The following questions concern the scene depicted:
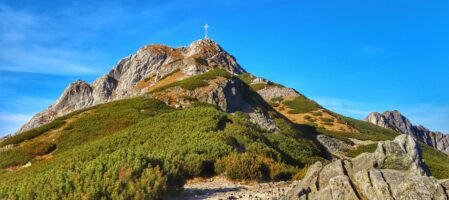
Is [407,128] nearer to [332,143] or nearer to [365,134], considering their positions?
[365,134]

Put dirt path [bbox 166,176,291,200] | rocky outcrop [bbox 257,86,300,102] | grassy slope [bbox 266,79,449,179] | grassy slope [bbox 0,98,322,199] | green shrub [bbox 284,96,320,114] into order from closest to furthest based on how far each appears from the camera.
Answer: grassy slope [bbox 0,98,322,199] → dirt path [bbox 166,176,291,200] → grassy slope [bbox 266,79,449,179] → green shrub [bbox 284,96,320,114] → rocky outcrop [bbox 257,86,300,102]

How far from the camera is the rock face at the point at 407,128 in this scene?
11631 cm

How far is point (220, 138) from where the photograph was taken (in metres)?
22.5

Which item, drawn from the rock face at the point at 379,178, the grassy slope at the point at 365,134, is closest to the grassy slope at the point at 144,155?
the rock face at the point at 379,178

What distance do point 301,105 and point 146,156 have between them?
8198cm

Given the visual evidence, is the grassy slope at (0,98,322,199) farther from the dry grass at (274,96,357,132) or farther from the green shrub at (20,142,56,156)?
the dry grass at (274,96,357,132)

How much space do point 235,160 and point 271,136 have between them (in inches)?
689

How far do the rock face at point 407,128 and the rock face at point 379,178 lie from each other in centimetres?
11158

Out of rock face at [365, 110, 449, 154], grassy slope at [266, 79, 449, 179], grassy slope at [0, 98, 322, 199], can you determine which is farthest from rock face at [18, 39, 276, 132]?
grassy slope at [0, 98, 322, 199]

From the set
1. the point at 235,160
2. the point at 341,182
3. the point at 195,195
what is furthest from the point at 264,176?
the point at 341,182

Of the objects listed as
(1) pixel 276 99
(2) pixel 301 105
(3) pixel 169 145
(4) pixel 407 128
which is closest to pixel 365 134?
(2) pixel 301 105

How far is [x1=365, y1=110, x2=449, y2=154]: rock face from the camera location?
116312 mm

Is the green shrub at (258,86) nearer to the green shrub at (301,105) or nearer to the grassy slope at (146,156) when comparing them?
the green shrub at (301,105)

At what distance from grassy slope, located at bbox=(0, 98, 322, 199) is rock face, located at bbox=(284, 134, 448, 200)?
15.1 ft
